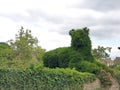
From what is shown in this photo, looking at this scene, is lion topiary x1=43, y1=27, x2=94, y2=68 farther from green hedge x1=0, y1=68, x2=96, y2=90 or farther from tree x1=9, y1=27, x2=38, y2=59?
tree x1=9, y1=27, x2=38, y2=59

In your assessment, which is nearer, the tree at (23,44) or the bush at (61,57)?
the bush at (61,57)

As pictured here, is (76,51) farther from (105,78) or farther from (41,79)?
(41,79)

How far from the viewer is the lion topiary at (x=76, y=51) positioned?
3189 centimetres

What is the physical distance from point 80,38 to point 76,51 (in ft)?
3.91

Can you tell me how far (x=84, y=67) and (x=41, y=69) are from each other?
8550mm

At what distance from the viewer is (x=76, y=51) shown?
32562 mm

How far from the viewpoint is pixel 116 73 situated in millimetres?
33781

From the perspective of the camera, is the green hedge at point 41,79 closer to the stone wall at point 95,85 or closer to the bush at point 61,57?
the stone wall at point 95,85

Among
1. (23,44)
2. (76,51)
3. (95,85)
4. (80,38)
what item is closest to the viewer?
(95,85)

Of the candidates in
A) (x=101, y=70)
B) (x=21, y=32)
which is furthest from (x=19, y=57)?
(x=101, y=70)

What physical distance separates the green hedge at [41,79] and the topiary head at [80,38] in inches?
198

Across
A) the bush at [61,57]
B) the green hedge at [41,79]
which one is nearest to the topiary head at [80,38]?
the bush at [61,57]

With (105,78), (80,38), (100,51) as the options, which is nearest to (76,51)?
(80,38)

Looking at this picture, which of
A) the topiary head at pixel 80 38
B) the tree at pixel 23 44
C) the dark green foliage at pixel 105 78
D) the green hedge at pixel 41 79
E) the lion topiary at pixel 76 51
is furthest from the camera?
the tree at pixel 23 44
